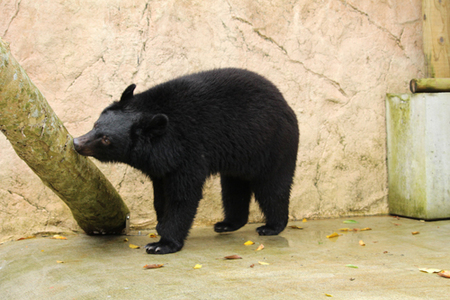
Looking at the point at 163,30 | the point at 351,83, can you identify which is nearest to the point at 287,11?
the point at 351,83

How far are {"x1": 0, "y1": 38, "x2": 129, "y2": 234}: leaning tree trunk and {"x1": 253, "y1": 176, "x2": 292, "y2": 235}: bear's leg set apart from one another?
1.40 meters

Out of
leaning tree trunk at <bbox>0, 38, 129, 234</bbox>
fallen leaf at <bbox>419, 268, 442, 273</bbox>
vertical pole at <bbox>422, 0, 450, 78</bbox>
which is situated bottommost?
fallen leaf at <bbox>419, 268, 442, 273</bbox>

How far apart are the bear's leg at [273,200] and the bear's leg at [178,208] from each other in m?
0.82

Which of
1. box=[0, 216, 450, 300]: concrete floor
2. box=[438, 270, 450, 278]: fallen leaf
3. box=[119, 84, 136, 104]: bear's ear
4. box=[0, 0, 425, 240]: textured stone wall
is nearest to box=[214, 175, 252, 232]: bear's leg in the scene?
box=[0, 216, 450, 300]: concrete floor

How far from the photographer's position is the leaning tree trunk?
2.59 meters

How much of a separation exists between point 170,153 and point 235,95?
85 centimetres

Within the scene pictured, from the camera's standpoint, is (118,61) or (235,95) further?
(118,61)

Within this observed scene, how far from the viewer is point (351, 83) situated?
5375 mm

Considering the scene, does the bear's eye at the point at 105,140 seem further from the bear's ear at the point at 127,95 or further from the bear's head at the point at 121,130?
the bear's ear at the point at 127,95

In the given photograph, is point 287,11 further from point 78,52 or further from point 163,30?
point 78,52

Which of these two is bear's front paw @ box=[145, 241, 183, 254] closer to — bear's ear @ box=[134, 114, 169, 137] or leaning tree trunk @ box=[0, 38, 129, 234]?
leaning tree trunk @ box=[0, 38, 129, 234]

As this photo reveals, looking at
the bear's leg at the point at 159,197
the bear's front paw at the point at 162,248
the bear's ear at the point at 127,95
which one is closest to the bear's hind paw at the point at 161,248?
the bear's front paw at the point at 162,248

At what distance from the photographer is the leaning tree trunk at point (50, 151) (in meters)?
2.59

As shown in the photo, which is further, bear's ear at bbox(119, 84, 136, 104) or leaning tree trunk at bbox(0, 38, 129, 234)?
bear's ear at bbox(119, 84, 136, 104)
